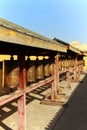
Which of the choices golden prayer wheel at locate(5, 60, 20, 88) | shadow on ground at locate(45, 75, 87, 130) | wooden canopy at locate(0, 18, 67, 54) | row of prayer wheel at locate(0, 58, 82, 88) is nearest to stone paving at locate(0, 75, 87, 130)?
shadow on ground at locate(45, 75, 87, 130)

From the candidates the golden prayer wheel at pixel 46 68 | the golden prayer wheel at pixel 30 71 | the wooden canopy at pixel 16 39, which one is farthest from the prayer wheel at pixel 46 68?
the wooden canopy at pixel 16 39

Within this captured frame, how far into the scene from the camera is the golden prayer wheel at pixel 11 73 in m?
5.21

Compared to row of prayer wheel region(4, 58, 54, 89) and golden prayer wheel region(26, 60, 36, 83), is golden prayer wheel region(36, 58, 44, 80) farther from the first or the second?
golden prayer wheel region(26, 60, 36, 83)

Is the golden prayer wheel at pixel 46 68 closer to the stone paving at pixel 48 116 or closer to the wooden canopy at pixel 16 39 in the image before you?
the stone paving at pixel 48 116

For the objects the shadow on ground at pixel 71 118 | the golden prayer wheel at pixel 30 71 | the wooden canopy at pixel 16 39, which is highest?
the wooden canopy at pixel 16 39

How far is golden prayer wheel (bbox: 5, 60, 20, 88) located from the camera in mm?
5215

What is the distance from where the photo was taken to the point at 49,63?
8930 mm

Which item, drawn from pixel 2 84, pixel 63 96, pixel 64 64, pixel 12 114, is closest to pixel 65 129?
pixel 12 114

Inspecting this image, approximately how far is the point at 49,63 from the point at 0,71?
13.2 feet

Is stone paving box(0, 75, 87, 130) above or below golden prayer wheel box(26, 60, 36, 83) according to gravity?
below

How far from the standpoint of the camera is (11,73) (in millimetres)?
5262

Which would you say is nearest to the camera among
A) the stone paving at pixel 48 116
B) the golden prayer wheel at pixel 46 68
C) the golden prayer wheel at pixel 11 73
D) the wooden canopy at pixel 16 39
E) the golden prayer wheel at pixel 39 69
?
the wooden canopy at pixel 16 39

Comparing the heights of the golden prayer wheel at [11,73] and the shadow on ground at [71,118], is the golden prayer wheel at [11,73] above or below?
above

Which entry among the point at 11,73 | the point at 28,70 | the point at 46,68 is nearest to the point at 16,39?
the point at 11,73
